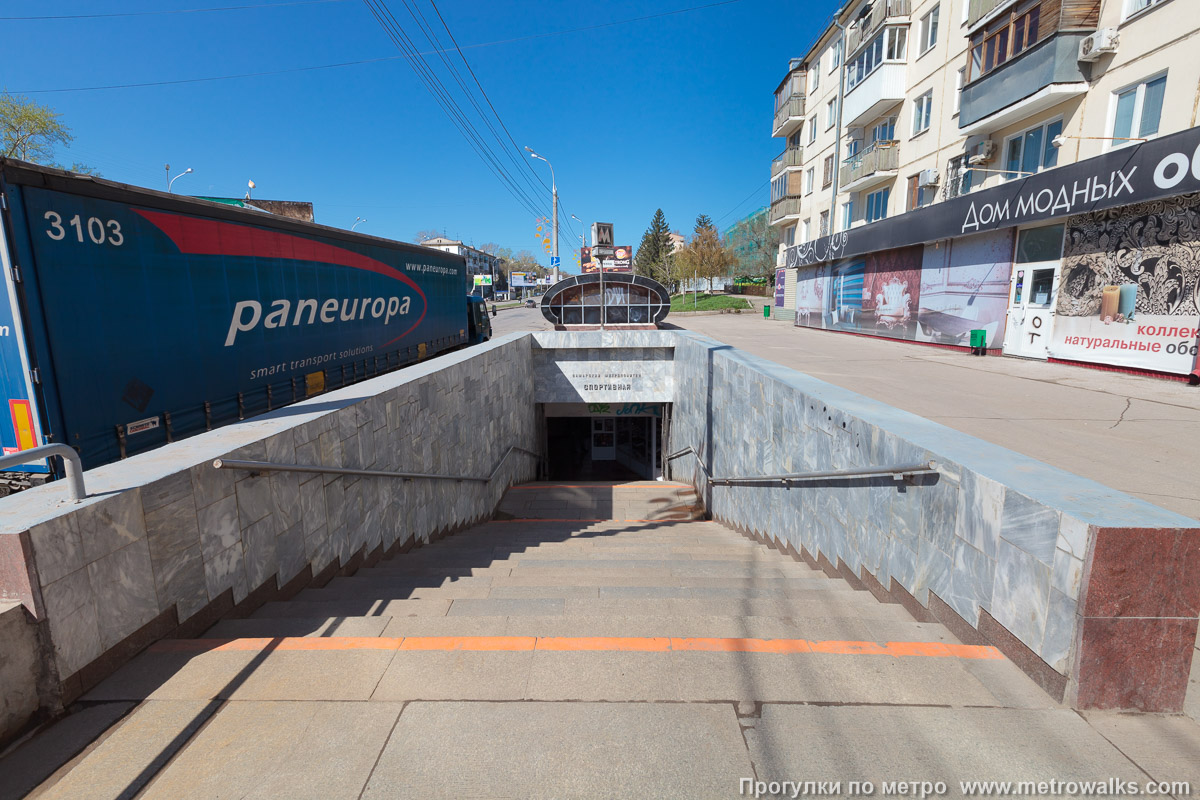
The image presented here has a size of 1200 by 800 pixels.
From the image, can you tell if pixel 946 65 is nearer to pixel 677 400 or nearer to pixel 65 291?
pixel 677 400

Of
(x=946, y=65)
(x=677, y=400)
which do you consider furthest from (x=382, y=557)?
(x=946, y=65)

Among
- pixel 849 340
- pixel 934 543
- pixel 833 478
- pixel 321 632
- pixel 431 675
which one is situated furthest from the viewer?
pixel 849 340

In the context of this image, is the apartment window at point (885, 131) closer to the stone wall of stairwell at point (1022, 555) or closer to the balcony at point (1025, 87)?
the balcony at point (1025, 87)

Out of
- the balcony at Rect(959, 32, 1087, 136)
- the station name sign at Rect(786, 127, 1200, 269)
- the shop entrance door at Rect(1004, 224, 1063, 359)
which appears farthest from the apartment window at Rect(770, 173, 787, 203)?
the shop entrance door at Rect(1004, 224, 1063, 359)

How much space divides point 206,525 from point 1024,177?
1657 centimetres

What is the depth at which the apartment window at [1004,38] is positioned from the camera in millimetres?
13102

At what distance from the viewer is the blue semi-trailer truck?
17.3 ft

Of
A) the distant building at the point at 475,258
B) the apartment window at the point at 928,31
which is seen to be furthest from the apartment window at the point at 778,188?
the distant building at the point at 475,258

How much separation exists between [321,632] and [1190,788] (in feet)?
12.0

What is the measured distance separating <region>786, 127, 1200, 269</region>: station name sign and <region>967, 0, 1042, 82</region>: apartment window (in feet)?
11.3

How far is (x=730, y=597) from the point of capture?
12.7 ft

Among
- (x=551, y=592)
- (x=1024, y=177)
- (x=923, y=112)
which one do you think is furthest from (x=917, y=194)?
(x=551, y=592)

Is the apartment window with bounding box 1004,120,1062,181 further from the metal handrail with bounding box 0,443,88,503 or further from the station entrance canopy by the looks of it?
the metal handrail with bounding box 0,443,88,503

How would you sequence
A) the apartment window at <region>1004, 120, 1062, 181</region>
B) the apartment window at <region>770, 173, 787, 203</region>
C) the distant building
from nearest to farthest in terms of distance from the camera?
the apartment window at <region>1004, 120, 1062, 181</region> → the apartment window at <region>770, 173, 787, 203</region> → the distant building
